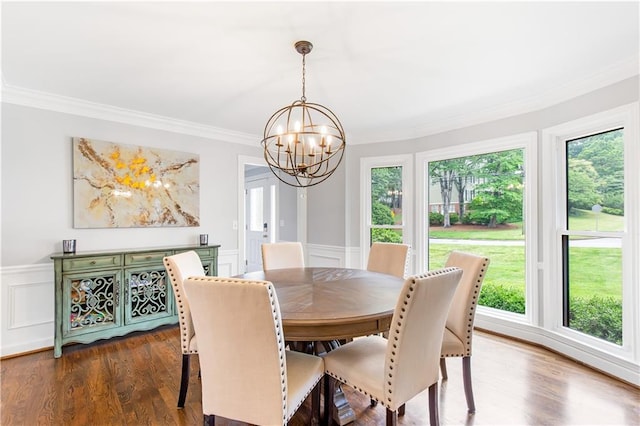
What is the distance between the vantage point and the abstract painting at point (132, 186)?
10.5ft

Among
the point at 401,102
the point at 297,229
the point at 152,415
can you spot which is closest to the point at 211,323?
the point at 152,415

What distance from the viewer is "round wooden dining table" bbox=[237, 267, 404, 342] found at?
5.20 feet

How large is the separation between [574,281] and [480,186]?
1.27m

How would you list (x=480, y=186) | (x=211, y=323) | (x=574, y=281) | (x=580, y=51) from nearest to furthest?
(x=211, y=323), (x=580, y=51), (x=574, y=281), (x=480, y=186)

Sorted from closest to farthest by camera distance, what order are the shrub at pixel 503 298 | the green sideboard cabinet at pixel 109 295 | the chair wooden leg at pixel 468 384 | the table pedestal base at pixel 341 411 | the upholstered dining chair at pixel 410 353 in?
the upholstered dining chair at pixel 410 353 < the table pedestal base at pixel 341 411 < the chair wooden leg at pixel 468 384 < the green sideboard cabinet at pixel 109 295 < the shrub at pixel 503 298

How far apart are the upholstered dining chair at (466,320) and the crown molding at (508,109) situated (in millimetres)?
1810

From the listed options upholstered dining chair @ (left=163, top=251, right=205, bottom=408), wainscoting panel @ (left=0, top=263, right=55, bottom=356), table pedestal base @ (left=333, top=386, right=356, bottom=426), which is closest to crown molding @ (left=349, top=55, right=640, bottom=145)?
table pedestal base @ (left=333, top=386, right=356, bottom=426)

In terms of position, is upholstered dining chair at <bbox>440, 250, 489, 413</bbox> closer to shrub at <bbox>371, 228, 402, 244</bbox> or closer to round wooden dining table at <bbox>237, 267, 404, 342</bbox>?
round wooden dining table at <bbox>237, 267, 404, 342</bbox>

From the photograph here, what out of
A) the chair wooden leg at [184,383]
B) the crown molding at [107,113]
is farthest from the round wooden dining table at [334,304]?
the crown molding at [107,113]

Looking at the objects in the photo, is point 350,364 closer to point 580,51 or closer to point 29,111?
point 580,51

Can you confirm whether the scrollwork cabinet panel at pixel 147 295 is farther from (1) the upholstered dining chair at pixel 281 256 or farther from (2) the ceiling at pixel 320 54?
(2) the ceiling at pixel 320 54

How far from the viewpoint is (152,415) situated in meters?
1.98

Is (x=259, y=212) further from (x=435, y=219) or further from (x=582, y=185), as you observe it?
(x=582, y=185)

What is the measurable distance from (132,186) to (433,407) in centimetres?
341
